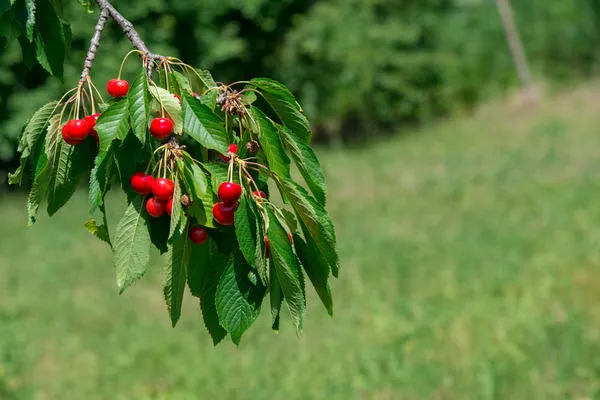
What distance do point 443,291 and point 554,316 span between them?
3.20 feet

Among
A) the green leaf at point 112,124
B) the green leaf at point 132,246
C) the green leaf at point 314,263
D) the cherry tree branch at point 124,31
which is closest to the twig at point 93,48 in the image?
the cherry tree branch at point 124,31

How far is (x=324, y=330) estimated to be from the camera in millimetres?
5344

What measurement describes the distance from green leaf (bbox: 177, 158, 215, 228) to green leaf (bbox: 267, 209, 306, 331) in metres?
0.11

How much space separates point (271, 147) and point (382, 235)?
21.8ft

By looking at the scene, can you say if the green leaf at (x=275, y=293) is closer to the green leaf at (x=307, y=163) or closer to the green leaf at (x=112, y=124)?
the green leaf at (x=307, y=163)

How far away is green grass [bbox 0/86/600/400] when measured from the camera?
4355 millimetres

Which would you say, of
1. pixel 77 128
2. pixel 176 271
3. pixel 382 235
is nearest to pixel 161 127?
pixel 77 128

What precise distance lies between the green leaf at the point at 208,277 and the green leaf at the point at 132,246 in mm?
142

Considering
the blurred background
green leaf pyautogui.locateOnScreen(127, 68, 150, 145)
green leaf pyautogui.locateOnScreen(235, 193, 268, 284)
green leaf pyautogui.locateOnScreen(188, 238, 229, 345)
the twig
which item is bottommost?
the blurred background

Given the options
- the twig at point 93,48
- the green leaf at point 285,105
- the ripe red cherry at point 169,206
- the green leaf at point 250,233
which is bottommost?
the green leaf at point 250,233

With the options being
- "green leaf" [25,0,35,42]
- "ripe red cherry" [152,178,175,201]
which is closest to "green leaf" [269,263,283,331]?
"ripe red cherry" [152,178,175,201]

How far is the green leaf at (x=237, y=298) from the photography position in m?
1.40

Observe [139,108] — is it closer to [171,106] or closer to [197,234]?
[171,106]

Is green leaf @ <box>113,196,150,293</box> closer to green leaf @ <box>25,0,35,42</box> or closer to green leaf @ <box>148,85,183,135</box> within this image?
green leaf @ <box>148,85,183,135</box>
